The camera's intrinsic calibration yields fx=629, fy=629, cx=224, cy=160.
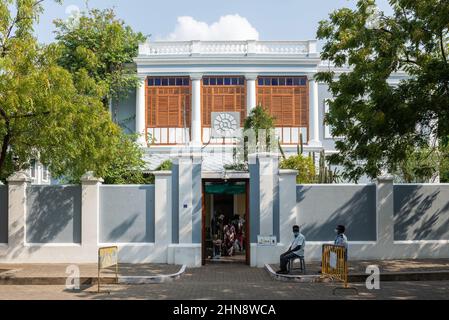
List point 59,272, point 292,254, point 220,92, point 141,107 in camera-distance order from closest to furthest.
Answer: point 292,254, point 59,272, point 141,107, point 220,92

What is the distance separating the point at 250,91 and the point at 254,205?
45.1 ft

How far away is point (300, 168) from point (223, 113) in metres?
8.19

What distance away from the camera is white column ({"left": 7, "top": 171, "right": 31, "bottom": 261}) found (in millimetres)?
18641

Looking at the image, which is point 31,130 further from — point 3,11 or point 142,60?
point 142,60

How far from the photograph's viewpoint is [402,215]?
62.3 feet

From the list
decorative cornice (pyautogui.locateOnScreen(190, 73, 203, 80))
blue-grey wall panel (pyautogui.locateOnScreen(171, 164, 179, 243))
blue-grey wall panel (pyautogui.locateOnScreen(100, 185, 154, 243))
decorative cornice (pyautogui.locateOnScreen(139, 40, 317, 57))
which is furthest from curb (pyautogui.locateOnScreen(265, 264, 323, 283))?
decorative cornice (pyautogui.locateOnScreen(139, 40, 317, 57))

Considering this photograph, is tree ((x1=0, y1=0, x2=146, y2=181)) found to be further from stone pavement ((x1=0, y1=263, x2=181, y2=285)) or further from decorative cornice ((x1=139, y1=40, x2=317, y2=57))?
decorative cornice ((x1=139, y1=40, x2=317, y2=57))

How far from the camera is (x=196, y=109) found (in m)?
31.5

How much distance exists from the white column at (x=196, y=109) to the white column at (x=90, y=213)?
13.0 metres

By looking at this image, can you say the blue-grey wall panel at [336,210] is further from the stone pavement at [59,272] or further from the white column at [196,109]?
the white column at [196,109]

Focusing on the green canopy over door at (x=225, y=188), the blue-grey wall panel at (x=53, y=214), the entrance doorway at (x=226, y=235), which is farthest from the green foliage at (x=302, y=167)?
the blue-grey wall panel at (x=53, y=214)

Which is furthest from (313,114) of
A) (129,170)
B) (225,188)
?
(225,188)

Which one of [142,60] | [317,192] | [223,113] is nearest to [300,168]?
[317,192]

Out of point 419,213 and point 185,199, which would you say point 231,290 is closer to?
point 185,199
